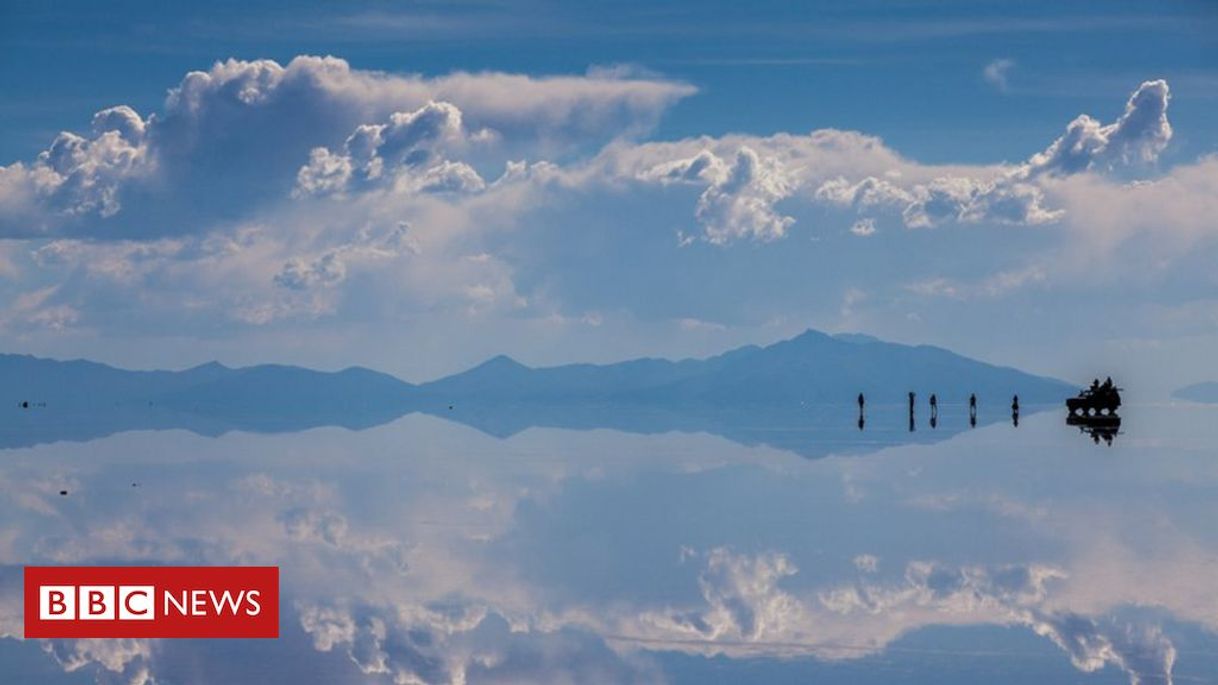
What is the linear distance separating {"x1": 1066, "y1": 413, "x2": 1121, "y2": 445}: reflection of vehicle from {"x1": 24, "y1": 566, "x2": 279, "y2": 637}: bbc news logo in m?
93.5

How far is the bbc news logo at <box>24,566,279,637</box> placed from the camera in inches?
1332

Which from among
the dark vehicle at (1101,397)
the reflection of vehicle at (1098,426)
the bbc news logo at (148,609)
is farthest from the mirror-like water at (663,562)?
the dark vehicle at (1101,397)

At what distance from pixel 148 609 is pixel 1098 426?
135m

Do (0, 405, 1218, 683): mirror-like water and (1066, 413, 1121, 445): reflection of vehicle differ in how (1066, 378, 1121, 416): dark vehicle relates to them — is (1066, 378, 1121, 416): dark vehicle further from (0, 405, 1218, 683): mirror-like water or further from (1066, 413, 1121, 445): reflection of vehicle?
(0, 405, 1218, 683): mirror-like water

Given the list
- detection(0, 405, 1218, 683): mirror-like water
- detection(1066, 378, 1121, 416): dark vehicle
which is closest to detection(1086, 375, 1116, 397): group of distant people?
detection(1066, 378, 1121, 416): dark vehicle

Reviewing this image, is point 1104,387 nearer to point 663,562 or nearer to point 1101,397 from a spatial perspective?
point 1101,397

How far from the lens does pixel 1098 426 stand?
513 feet

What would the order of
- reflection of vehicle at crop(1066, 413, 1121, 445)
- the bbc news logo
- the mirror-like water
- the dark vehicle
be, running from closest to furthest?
the mirror-like water, the bbc news logo, reflection of vehicle at crop(1066, 413, 1121, 445), the dark vehicle

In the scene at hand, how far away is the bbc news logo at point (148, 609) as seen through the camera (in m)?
33.8

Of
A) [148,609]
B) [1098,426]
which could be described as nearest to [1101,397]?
[1098,426]

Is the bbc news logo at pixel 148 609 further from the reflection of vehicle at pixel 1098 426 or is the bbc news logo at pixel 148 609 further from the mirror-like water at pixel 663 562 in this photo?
the reflection of vehicle at pixel 1098 426

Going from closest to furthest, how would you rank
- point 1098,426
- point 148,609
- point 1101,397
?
point 148,609 < point 1098,426 < point 1101,397

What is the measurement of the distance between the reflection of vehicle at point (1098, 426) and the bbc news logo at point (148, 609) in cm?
9354

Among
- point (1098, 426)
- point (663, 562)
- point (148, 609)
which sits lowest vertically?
point (148, 609)
